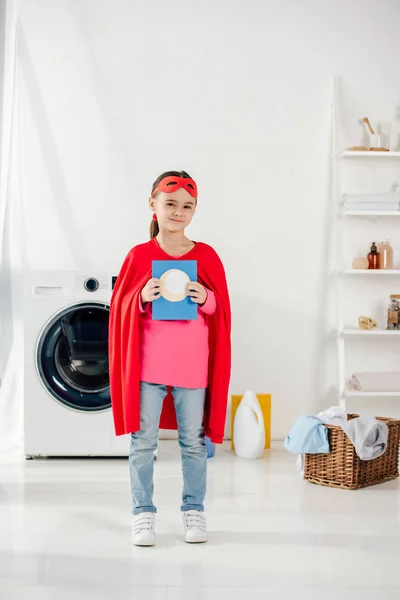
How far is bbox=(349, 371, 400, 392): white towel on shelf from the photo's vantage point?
388 cm

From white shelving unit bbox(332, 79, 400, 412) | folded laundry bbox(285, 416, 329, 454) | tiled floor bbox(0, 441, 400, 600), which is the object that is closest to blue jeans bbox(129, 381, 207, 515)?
tiled floor bbox(0, 441, 400, 600)

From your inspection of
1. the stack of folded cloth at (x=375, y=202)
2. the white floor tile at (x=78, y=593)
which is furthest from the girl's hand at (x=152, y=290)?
the stack of folded cloth at (x=375, y=202)

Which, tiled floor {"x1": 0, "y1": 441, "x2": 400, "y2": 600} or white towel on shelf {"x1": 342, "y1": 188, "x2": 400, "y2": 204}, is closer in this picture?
tiled floor {"x1": 0, "y1": 441, "x2": 400, "y2": 600}

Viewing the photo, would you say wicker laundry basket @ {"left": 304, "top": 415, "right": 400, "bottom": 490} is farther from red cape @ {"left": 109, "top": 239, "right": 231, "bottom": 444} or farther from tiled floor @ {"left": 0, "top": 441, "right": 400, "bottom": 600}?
red cape @ {"left": 109, "top": 239, "right": 231, "bottom": 444}

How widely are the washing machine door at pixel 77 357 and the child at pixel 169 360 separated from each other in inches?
48.3

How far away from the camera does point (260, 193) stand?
4.12 metres

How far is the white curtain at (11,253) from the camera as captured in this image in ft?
12.2

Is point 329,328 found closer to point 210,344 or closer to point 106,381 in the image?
point 106,381

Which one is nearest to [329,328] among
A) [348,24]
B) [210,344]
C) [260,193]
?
[260,193]

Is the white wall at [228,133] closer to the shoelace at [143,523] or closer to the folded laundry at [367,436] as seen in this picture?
the folded laundry at [367,436]

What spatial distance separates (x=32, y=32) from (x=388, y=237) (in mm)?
2175

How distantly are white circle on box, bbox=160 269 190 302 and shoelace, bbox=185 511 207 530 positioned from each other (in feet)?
2.06

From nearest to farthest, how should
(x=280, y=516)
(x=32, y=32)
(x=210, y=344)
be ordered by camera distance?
(x=210, y=344) → (x=280, y=516) → (x=32, y=32)

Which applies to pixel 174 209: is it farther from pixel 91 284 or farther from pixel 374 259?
pixel 374 259
